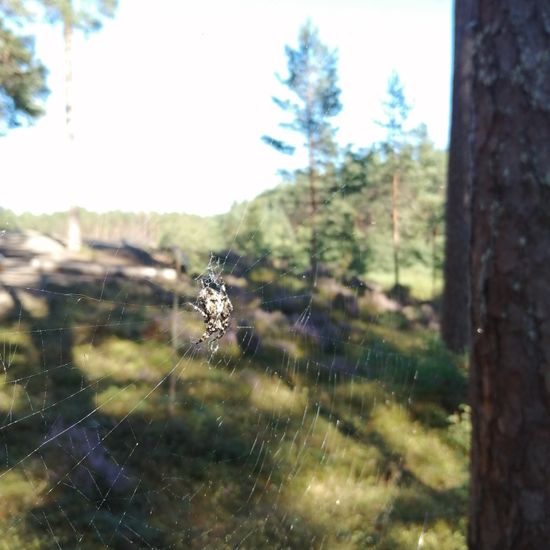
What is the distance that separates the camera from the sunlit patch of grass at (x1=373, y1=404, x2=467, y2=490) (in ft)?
16.4

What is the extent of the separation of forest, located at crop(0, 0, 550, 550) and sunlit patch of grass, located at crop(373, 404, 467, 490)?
0.02 meters

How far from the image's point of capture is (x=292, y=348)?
372cm

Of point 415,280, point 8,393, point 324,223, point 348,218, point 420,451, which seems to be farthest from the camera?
point 415,280

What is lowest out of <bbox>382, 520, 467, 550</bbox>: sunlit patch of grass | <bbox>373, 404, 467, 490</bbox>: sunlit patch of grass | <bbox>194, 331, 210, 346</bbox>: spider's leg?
<bbox>382, 520, 467, 550</bbox>: sunlit patch of grass

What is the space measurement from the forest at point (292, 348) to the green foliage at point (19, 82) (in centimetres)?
1

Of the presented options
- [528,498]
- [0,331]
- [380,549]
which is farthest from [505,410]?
[380,549]

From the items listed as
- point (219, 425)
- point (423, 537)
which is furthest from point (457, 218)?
point (219, 425)

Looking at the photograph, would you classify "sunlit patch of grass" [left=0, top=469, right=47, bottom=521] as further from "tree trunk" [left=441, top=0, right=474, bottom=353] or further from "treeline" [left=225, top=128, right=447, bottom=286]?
"tree trunk" [left=441, top=0, right=474, bottom=353]

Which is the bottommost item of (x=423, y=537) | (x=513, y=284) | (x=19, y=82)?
(x=423, y=537)

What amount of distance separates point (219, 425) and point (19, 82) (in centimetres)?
236

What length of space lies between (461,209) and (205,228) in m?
3.88

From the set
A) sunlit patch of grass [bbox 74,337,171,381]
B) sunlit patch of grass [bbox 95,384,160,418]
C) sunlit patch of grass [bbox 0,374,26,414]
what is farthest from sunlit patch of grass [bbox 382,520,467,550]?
sunlit patch of grass [bbox 0,374,26,414]

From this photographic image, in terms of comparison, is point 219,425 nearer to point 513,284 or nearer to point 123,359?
point 123,359

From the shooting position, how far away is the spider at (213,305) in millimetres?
2735
